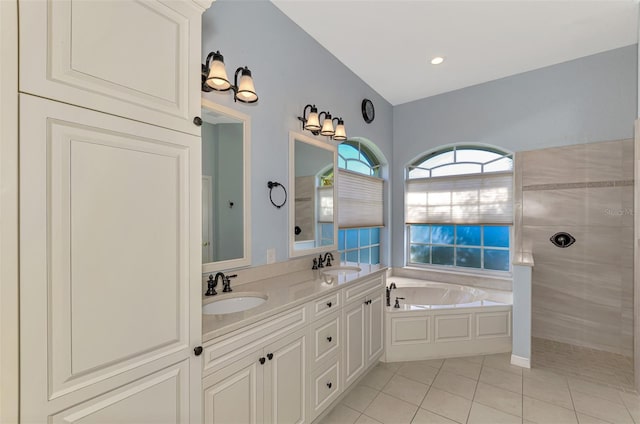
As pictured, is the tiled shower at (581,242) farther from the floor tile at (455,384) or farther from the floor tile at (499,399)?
the floor tile at (455,384)

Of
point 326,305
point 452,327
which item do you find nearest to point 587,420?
point 452,327

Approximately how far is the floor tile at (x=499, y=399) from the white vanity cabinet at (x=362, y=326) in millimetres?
810

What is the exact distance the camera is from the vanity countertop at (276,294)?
4.19 feet

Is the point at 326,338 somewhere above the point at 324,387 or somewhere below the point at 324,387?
above

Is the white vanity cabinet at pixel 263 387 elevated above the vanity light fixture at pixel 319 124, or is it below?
below

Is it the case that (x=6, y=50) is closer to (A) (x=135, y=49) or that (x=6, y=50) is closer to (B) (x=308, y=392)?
(A) (x=135, y=49)

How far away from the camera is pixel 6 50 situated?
713mm

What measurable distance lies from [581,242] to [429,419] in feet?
7.99

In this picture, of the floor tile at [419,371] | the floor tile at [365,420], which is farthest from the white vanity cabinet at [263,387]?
the floor tile at [419,371]

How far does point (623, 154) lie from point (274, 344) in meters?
3.63

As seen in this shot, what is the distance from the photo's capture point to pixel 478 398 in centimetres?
218

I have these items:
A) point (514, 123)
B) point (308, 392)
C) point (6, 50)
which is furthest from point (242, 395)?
point (514, 123)

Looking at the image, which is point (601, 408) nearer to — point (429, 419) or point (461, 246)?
point (429, 419)

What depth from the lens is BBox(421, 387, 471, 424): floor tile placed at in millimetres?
2002
